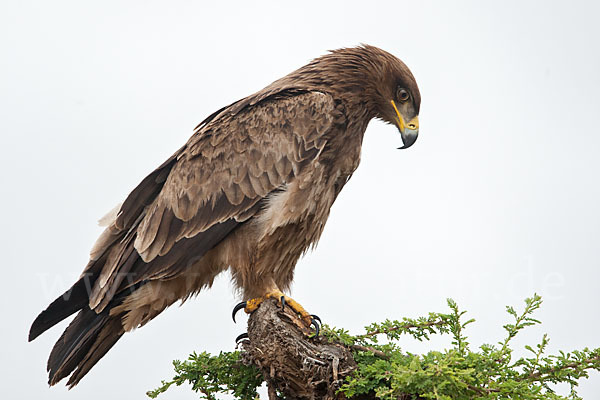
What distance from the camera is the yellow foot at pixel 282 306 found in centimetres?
487

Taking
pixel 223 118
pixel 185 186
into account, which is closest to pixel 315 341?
pixel 185 186

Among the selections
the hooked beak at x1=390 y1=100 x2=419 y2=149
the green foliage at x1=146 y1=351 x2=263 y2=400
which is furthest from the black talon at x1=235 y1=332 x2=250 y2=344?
the hooked beak at x1=390 y1=100 x2=419 y2=149

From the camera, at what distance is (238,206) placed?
5.04 metres

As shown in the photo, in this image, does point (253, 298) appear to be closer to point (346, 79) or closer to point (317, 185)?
point (317, 185)

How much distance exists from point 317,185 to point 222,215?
0.75 metres

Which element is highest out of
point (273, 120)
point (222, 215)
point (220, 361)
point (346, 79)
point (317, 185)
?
point (346, 79)

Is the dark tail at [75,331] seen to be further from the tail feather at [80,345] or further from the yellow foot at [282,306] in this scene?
the yellow foot at [282,306]

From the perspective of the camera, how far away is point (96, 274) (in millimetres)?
5258

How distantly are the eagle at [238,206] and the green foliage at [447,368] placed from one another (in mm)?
554

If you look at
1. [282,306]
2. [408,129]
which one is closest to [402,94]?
[408,129]

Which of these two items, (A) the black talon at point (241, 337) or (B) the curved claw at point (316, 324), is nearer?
(B) the curved claw at point (316, 324)

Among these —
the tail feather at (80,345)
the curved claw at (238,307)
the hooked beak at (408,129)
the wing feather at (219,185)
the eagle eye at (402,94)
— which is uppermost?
the eagle eye at (402,94)

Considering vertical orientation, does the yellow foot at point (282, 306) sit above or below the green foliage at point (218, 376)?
above

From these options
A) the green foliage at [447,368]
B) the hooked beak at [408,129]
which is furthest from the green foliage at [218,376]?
the hooked beak at [408,129]
